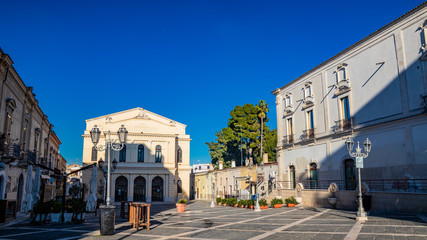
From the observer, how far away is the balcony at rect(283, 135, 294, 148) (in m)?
28.9

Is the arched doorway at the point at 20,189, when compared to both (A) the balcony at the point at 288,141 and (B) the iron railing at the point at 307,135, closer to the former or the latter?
(A) the balcony at the point at 288,141

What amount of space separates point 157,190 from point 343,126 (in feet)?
103

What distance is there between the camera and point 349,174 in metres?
22.5

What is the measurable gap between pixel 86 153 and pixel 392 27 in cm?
4011

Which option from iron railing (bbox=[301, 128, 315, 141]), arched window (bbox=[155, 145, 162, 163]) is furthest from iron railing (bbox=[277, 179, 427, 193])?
arched window (bbox=[155, 145, 162, 163])

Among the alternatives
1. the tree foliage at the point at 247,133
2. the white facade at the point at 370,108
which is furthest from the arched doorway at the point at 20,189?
the tree foliage at the point at 247,133

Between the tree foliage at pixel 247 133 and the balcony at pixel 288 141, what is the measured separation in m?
17.2

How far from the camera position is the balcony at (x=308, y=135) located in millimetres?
26203

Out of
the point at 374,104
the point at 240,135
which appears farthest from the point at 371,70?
the point at 240,135

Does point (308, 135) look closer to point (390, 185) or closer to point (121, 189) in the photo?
point (390, 185)

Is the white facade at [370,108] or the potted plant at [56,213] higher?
the white facade at [370,108]

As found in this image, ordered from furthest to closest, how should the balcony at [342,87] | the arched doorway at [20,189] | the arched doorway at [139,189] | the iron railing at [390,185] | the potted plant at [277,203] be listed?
the arched doorway at [139,189], the potted plant at [277,203], the arched doorway at [20,189], the balcony at [342,87], the iron railing at [390,185]

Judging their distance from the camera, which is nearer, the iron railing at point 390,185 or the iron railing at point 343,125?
the iron railing at point 390,185

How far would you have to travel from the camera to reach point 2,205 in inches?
622
